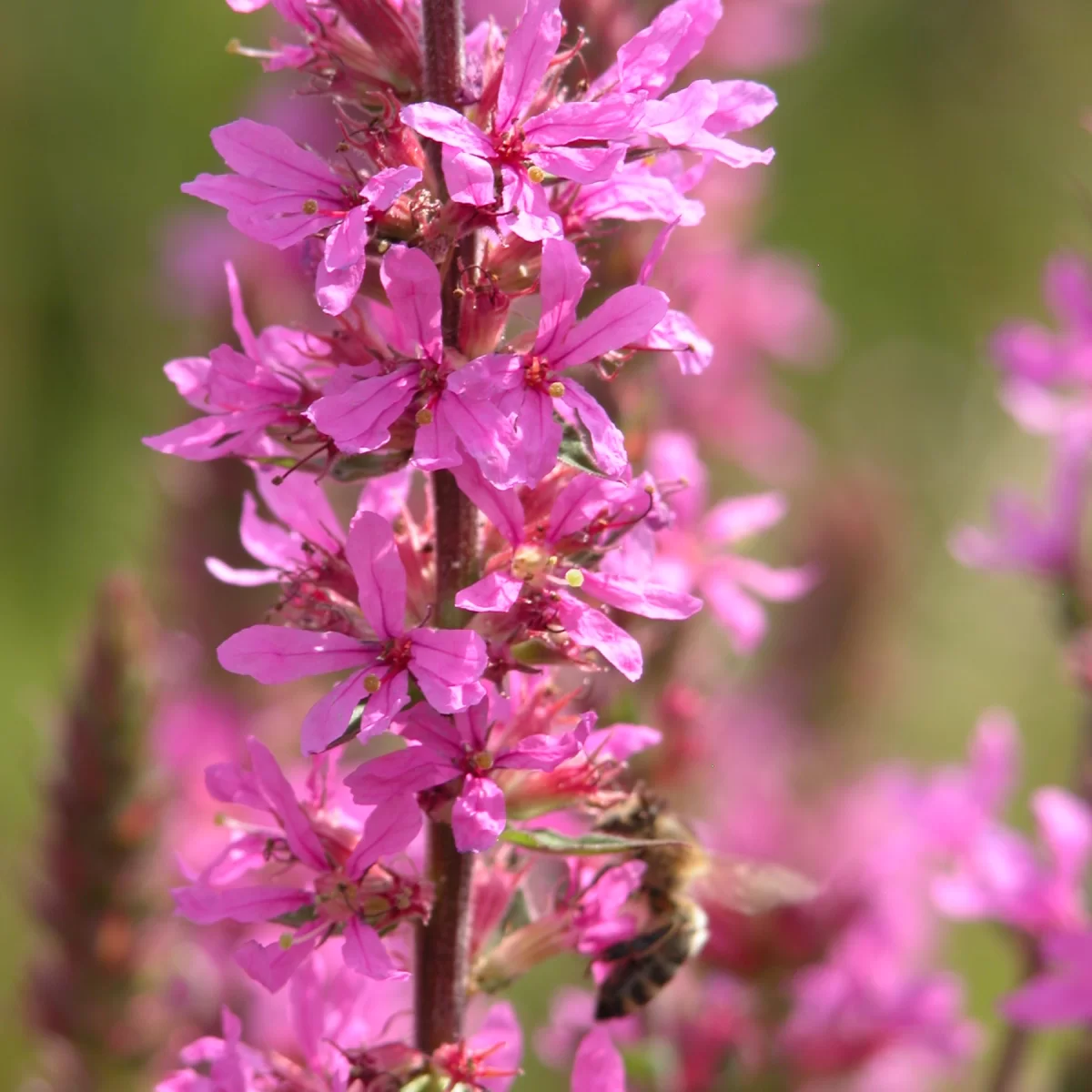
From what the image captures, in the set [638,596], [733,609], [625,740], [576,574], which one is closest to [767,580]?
[733,609]

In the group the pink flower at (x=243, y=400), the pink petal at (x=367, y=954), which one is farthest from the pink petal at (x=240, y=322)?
the pink petal at (x=367, y=954)

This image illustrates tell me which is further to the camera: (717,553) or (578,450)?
(717,553)

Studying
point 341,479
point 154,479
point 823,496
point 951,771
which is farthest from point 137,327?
point 341,479

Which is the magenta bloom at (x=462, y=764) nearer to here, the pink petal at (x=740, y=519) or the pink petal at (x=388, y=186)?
the pink petal at (x=388, y=186)

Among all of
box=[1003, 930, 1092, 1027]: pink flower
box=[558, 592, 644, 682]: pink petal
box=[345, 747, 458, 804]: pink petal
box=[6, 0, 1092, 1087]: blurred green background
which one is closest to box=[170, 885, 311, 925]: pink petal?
box=[345, 747, 458, 804]: pink petal

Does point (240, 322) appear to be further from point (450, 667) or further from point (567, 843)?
point (567, 843)

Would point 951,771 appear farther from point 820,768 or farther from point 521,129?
point 521,129
